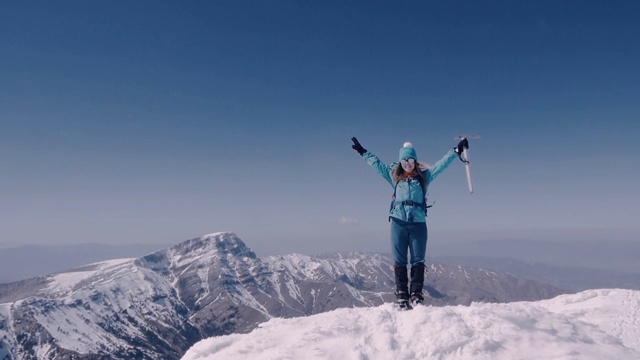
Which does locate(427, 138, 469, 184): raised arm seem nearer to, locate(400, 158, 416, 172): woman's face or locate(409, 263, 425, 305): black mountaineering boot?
locate(400, 158, 416, 172): woman's face

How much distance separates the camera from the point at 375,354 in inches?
368

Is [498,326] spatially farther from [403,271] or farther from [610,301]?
[610,301]

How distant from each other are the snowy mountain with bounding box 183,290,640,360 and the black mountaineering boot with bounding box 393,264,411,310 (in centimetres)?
83

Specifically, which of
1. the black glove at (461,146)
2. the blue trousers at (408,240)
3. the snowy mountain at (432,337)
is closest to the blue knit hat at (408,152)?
the black glove at (461,146)

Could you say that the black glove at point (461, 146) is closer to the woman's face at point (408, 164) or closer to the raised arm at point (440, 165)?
the raised arm at point (440, 165)

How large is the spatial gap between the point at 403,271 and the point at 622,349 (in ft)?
20.0

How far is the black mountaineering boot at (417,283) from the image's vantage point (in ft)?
42.0

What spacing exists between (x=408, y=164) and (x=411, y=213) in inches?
67.7

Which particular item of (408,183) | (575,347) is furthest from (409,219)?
(575,347)

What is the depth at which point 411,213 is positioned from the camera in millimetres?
13305

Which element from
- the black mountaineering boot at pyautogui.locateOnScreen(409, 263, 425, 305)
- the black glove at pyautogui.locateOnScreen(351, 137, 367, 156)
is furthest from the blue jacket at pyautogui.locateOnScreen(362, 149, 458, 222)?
the black mountaineering boot at pyautogui.locateOnScreen(409, 263, 425, 305)

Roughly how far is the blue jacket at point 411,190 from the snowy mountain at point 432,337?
10.5 feet

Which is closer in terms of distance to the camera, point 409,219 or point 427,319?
point 427,319

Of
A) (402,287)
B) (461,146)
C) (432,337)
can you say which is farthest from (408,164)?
(432,337)
